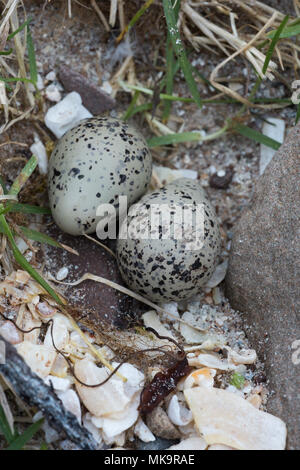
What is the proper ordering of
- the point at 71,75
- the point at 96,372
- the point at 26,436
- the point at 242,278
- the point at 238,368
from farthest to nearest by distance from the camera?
the point at 71,75, the point at 242,278, the point at 238,368, the point at 96,372, the point at 26,436

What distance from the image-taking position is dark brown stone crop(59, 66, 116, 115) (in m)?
2.69

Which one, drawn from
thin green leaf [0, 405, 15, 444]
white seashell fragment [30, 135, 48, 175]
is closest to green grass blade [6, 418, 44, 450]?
thin green leaf [0, 405, 15, 444]

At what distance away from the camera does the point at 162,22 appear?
9.05 ft

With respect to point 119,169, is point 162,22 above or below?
above

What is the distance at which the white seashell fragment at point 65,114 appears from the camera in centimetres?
262

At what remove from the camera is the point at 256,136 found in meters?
2.75

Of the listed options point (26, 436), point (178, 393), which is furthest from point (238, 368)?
point (26, 436)

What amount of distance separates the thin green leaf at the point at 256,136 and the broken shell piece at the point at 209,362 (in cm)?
103

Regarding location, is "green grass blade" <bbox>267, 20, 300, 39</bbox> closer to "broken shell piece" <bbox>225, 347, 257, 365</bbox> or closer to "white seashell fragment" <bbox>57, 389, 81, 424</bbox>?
"broken shell piece" <bbox>225, 347, 257, 365</bbox>

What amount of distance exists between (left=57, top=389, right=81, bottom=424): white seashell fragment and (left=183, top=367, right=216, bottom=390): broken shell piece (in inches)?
14.7

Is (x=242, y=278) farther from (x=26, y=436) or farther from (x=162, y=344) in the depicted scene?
(x=26, y=436)

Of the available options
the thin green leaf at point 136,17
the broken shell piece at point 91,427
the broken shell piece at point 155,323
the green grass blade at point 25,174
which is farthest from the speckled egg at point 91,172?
the broken shell piece at point 91,427

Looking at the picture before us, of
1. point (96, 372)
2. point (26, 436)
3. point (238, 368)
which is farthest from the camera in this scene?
point (238, 368)

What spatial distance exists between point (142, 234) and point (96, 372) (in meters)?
0.54
